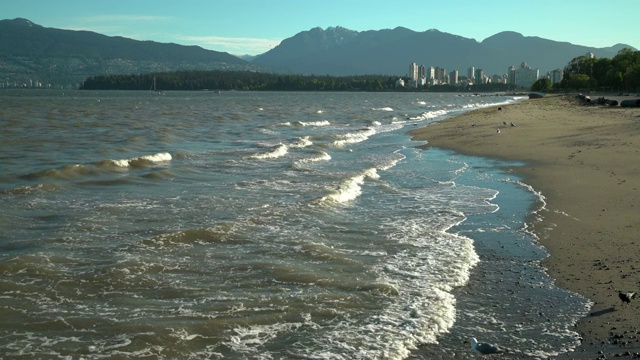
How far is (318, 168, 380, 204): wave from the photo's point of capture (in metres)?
15.7

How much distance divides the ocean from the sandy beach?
350mm

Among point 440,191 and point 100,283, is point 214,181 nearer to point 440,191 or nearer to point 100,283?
point 440,191

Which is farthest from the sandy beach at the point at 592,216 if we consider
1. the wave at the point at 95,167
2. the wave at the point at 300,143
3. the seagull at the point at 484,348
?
the wave at the point at 95,167

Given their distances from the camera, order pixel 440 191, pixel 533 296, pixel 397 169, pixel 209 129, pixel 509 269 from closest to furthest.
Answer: pixel 533 296 < pixel 509 269 < pixel 440 191 < pixel 397 169 < pixel 209 129

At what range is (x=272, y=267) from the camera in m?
9.64

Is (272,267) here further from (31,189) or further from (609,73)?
(609,73)

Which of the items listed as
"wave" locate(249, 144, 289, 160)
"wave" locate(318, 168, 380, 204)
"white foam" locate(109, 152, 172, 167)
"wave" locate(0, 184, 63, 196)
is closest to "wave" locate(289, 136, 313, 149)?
"wave" locate(249, 144, 289, 160)

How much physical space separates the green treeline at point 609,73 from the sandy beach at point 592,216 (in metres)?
81.0

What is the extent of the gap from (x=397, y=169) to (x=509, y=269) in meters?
13.2

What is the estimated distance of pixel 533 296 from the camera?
27.3 feet

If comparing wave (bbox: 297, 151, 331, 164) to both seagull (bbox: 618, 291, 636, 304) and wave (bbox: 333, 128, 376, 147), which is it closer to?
wave (bbox: 333, 128, 376, 147)

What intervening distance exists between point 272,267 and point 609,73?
118 m

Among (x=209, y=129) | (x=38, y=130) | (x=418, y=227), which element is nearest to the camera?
(x=418, y=227)

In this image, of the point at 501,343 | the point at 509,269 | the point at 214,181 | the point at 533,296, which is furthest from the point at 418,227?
the point at 214,181
